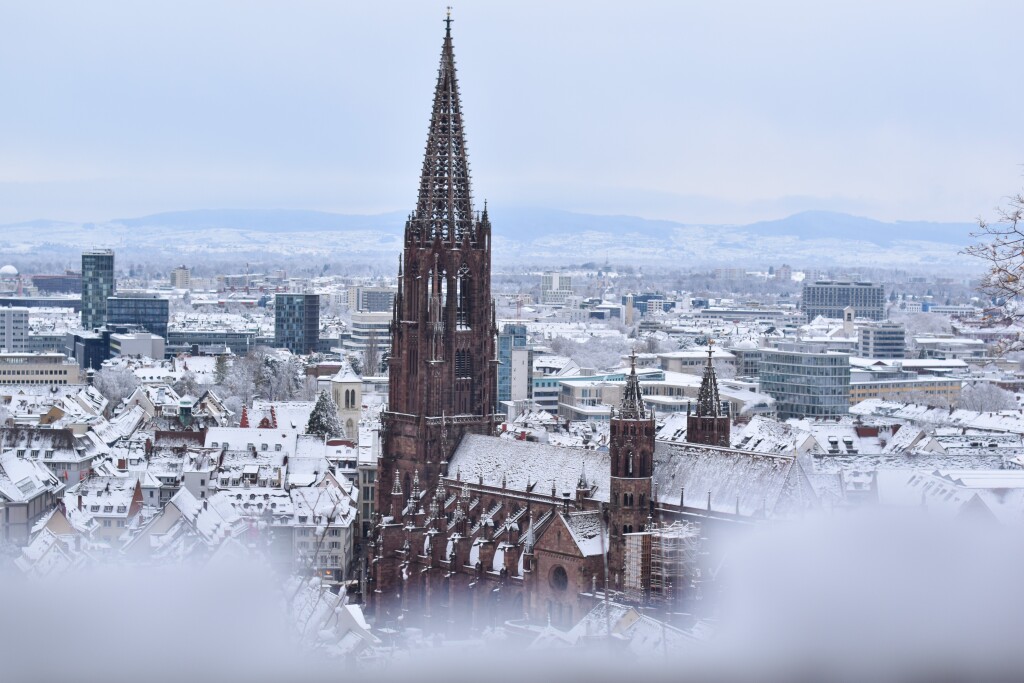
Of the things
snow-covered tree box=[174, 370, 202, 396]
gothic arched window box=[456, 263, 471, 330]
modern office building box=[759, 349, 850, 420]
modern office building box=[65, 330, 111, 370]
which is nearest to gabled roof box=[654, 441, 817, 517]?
gothic arched window box=[456, 263, 471, 330]

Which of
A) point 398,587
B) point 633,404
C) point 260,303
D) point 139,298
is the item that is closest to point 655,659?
point 633,404

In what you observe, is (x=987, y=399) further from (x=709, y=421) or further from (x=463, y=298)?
(x=463, y=298)

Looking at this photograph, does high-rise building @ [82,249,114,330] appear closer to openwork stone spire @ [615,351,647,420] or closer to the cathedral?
the cathedral

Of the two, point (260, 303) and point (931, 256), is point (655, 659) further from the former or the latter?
point (260, 303)

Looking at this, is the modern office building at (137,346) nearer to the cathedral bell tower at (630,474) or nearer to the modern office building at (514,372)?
the modern office building at (514,372)

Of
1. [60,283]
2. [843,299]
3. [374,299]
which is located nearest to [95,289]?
[60,283]

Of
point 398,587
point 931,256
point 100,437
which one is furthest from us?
point 931,256

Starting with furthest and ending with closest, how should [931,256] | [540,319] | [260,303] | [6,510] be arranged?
[260,303] → [540,319] → [931,256] → [6,510]
